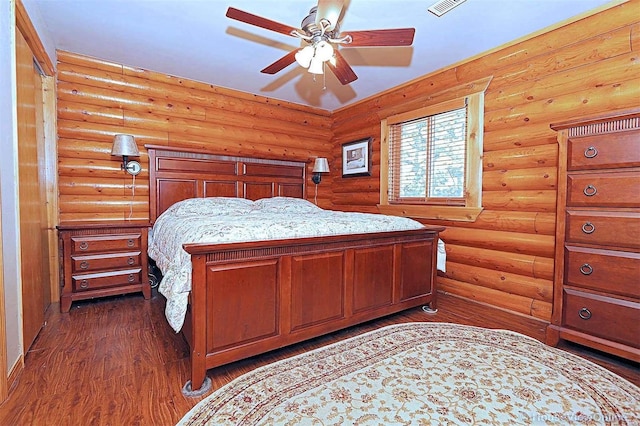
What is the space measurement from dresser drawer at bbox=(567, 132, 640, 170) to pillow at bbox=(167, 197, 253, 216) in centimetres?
293

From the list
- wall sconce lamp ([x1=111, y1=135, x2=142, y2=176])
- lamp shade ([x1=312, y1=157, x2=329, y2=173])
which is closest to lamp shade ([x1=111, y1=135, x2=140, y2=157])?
wall sconce lamp ([x1=111, y1=135, x2=142, y2=176])

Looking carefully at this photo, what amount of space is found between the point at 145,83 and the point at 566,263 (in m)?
4.42

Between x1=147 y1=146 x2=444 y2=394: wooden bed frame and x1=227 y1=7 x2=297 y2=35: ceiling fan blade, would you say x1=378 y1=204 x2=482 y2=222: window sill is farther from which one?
x1=227 y1=7 x2=297 y2=35: ceiling fan blade

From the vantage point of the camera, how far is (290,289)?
2037mm

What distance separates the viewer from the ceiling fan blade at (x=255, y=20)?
188cm

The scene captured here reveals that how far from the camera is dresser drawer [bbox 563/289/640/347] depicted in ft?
6.01

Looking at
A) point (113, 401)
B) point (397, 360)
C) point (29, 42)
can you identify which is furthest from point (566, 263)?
point (29, 42)

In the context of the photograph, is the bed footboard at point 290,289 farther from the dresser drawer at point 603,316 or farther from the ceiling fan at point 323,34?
the ceiling fan at point 323,34

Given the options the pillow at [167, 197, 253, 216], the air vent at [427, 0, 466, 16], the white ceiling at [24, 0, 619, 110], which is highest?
Answer: the white ceiling at [24, 0, 619, 110]

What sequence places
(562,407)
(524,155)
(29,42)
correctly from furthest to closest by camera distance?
(524,155) → (29,42) → (562,407)

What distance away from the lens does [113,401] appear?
1590mm

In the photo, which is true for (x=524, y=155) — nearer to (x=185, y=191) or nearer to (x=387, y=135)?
(x=387, y=135)

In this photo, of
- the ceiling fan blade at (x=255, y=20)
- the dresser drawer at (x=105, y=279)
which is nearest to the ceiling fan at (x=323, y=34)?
the ceiling fan blade at (x=255, y=20)

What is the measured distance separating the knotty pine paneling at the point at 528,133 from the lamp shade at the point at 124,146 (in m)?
3.44
